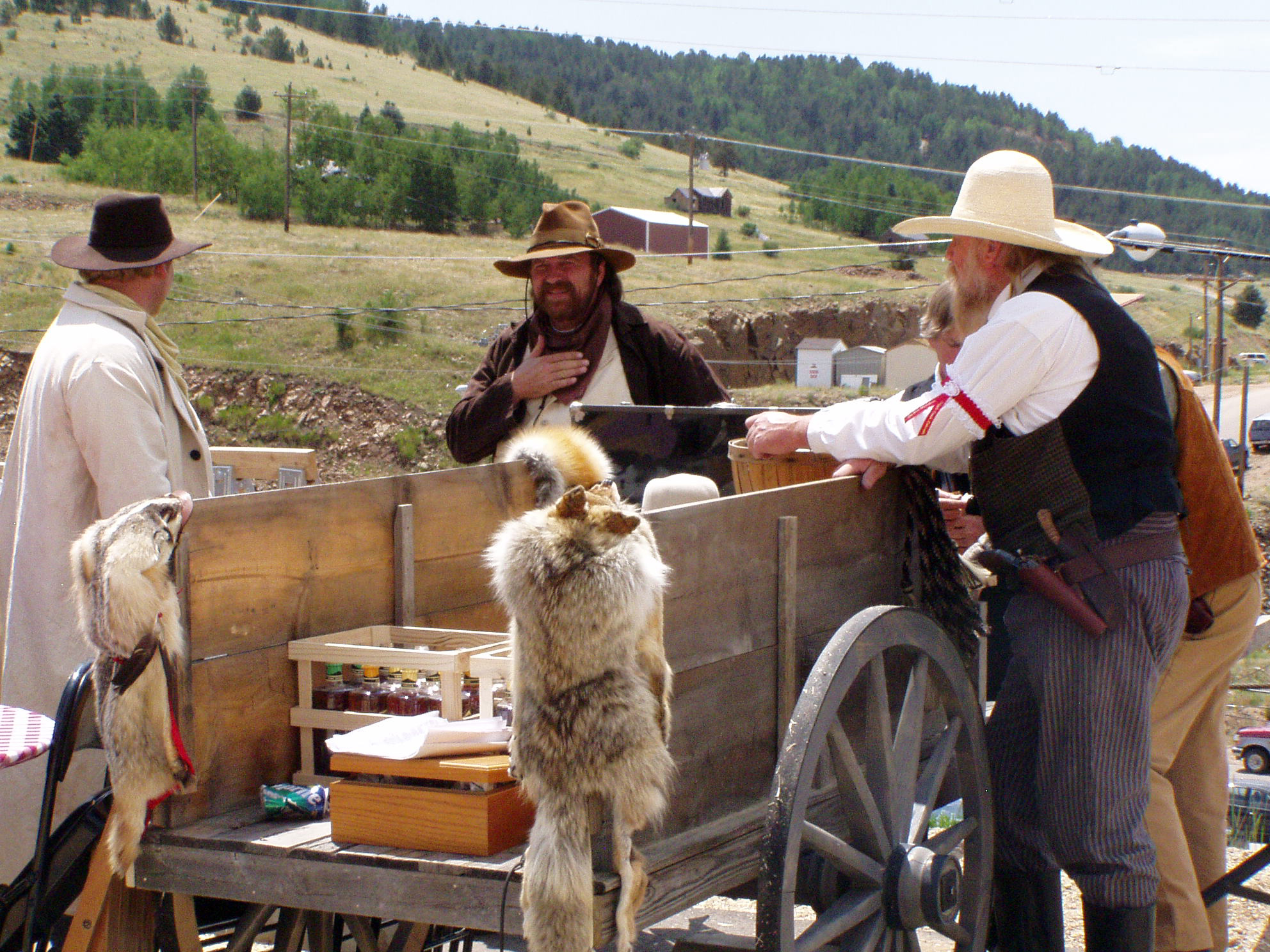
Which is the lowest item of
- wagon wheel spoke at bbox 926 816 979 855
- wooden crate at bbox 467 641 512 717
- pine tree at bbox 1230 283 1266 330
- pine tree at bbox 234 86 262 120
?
wagon wheel spoke at bbox 926 816 979 855

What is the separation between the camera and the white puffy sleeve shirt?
2492 mm

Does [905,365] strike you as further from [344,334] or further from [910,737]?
[910,737]

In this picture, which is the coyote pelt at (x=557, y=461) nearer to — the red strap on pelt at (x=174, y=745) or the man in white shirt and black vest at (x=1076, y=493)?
the man in white shirt and black vest at (x=1076, y=493)

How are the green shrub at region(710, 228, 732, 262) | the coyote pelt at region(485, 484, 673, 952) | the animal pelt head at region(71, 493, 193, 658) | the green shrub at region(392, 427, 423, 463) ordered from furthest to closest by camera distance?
the green shrub at region(710, 228, 732, 262), the green shrub at region(392, 427, 423, 463), the animal pelt head at region(71, 493, 193, 658), the coyote pelt at region(485, 484, 673, 952)

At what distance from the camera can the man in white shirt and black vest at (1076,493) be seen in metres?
2.54

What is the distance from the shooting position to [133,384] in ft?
10.1

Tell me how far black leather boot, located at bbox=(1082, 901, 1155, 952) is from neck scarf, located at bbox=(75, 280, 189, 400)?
8.48ft

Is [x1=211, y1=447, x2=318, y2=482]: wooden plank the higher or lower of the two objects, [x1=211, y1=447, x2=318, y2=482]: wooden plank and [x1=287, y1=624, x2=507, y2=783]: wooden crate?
the higher

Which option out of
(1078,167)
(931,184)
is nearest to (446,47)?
(931,184)

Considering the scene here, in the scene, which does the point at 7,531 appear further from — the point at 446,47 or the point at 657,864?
the point at 446,47

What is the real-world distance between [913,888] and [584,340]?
246 cm

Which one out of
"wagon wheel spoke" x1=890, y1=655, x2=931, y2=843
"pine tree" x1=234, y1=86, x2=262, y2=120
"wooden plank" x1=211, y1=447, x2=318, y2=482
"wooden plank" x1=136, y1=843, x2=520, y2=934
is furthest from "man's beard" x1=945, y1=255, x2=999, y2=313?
"pine tree" x1=234, y1=86, x2=262, y2=120

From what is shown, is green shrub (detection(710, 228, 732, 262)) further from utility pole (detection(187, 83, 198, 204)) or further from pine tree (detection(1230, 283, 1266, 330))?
pine tree (detection(1230, 283, 1266, 330))

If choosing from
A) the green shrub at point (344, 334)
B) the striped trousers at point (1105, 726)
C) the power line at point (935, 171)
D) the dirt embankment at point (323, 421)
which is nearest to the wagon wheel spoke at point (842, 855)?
the striped trousers at point (1105, 726)
